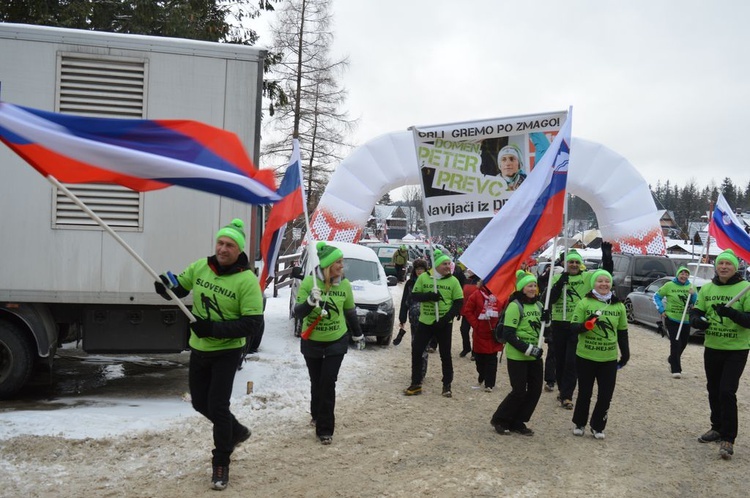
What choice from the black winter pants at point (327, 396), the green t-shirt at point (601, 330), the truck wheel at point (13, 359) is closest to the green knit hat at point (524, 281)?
the green t-shirt at point (601, 330)

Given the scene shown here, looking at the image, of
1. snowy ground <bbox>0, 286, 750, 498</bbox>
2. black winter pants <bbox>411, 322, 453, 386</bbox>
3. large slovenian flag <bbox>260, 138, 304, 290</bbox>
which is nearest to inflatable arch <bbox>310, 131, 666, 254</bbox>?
black winter pants <bbox>411, 322, 453, 386</bbox>

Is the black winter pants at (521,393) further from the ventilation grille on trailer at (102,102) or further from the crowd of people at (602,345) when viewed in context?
the ventilation grille on trailer at (102,102)

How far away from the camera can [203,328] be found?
5.13 meters

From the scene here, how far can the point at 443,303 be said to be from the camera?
941cm

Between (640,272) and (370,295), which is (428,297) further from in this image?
(640,272)

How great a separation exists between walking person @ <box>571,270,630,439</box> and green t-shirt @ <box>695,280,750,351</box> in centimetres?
85

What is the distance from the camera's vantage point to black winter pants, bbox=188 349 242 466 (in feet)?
17.6

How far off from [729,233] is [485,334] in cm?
359

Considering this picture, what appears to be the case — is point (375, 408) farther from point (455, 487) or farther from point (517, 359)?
point (455, 487)

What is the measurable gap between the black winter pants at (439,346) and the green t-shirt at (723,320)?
3.19 m

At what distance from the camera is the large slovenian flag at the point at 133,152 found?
4.99 m

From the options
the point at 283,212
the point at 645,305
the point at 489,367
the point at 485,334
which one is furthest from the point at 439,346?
the point at 645,305

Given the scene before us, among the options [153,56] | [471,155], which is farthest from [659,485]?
[153,56]

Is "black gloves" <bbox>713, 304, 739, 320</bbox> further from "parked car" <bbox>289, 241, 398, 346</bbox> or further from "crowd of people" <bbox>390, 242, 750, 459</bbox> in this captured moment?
"parked car" <bbox>289, 241, 398, 346</bbox>
